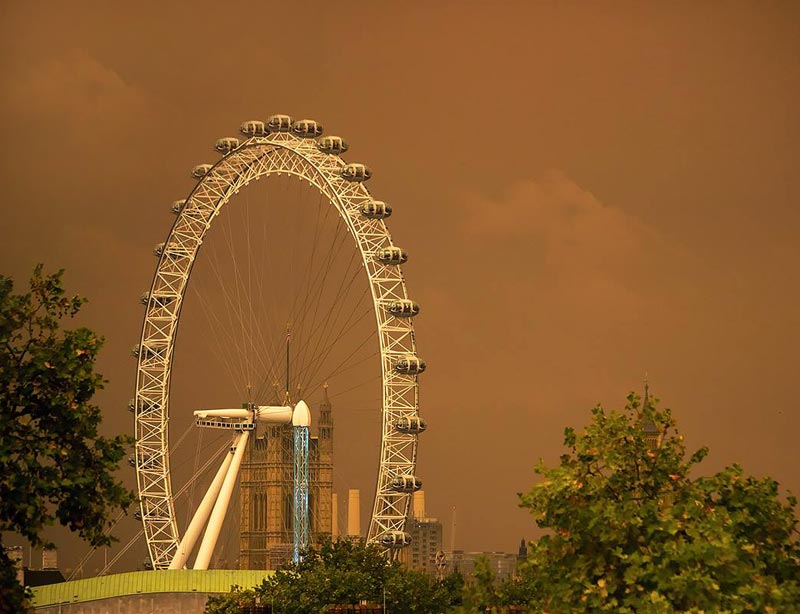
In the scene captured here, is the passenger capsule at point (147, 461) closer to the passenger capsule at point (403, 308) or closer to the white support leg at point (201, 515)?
the white support leg at point (201, 515)

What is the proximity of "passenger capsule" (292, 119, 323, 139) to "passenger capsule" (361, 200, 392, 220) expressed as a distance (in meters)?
5.80

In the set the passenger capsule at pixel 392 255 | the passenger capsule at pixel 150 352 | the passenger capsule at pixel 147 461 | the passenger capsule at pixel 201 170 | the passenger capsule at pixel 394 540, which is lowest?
the passenger capsule at pixel 394 540

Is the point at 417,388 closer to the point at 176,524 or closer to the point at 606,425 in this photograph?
the point at 176,524

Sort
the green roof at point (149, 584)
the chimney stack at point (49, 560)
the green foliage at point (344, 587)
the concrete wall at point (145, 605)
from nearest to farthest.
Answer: the green foliage at point (344, 587) → the concrete wall at point (145, 605) → the green roof at point (149, 584) → the chimney stack at point (49, 560)

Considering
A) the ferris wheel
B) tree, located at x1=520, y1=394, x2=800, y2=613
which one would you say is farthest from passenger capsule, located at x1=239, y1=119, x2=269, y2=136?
tree, located at x1=520, y1=394, x2=800, y2=613

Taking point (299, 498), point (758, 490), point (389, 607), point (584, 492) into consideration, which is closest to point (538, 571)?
point (584, 492)

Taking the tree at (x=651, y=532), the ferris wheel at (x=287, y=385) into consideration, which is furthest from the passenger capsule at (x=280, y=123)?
the tree at (x=651, y=532)

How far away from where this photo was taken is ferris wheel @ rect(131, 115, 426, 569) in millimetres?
106312

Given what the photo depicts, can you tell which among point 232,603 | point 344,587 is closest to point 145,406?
point 232,603

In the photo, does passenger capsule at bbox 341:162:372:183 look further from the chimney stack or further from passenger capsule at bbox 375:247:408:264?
the chimney stack

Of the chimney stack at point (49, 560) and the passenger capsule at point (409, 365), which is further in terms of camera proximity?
the chimney stack at point (49, 560)

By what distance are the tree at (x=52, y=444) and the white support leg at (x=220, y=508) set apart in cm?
6872

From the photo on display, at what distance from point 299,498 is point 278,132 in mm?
25664

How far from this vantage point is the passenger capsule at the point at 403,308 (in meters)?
106
